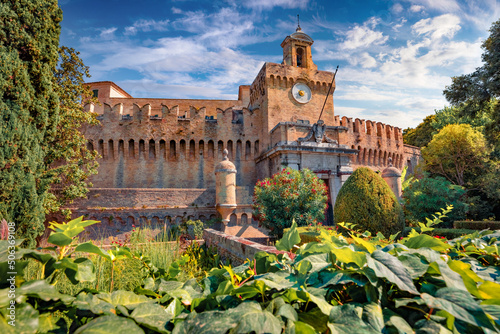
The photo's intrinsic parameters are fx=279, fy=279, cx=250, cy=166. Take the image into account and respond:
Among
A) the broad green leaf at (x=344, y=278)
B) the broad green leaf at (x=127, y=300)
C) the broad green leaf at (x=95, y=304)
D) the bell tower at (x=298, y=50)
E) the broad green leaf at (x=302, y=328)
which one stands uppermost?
the bell tower at (x=298, y=50)

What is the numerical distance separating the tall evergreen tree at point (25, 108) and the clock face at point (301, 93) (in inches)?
659

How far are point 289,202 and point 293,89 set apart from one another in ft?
45.9

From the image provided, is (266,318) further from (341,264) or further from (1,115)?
(1,115)

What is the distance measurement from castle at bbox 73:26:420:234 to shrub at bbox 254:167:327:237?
161 inches

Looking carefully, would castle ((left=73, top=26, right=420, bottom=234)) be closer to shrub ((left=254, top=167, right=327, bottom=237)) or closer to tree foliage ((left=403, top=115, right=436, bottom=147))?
shrub ((left=254, top=167, right=327, bottom=237))

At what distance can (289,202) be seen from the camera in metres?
12.0

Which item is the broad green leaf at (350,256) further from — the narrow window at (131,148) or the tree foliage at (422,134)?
the tree foliage at (422,134)

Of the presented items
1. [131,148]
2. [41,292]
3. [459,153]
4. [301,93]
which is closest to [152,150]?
[131,148]

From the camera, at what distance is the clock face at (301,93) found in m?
23.4

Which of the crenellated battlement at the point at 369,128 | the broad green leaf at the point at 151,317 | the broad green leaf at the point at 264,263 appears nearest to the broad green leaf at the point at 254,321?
the broad green leaf at the point at 151,317

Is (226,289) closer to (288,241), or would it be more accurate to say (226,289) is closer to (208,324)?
(208,324)

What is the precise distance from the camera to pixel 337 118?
26109 mm

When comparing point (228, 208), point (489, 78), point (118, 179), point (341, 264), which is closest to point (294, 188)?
point (228, 208)

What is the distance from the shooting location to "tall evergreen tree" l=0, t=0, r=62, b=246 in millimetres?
9977
